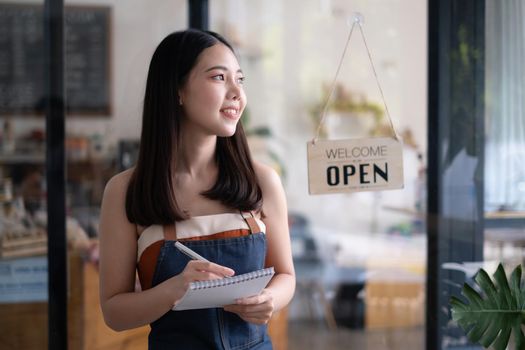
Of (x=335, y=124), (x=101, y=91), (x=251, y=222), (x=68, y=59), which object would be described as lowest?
(x=251, y=222)

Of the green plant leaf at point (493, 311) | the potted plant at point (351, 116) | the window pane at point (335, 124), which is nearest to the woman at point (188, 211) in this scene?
the green plant leaf at point (493, 311)

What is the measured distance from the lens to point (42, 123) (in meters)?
2.31

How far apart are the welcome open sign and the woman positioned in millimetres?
323

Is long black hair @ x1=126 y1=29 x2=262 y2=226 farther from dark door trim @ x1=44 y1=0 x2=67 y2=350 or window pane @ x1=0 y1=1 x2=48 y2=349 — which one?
window pane @ x1=0 y1=1 x2=48 y2=349

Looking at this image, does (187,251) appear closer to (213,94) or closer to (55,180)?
(213,94)

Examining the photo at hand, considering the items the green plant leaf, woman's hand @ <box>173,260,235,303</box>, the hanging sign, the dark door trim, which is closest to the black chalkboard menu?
the dark door trim

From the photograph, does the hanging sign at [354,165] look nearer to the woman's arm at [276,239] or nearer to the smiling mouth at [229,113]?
the woman's arm at [276,239]

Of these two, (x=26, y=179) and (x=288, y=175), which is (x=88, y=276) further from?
(x=288, y=175)

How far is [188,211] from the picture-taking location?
1.45m

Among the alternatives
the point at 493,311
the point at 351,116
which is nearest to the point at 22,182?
the point at 493,311

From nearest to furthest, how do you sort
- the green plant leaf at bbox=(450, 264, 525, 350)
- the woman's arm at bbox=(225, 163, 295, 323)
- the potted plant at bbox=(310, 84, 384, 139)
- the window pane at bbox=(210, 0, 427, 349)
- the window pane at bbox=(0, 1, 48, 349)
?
1. the woman's arm at bbox=(225, 163, 295, 323)
2. the green plant leaf at bbox=(450, 264, 525, 350)
3. the window pane at bbox=(0, 1, 48, 349)
4. the window pane at bbox=(210, 0, 427, 349)
5. the potted plant at bbox=(310, 84, 384, 139)

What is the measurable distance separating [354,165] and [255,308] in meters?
0.63

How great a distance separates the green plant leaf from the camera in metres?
1.66

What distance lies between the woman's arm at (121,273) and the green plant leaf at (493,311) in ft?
2.43
